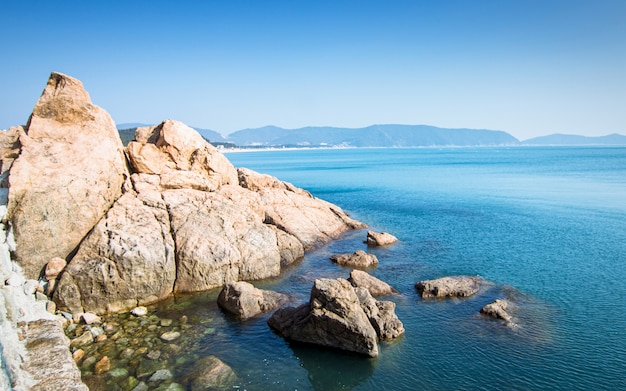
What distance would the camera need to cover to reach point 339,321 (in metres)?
18.4

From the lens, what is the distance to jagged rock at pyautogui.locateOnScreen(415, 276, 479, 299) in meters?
25.2

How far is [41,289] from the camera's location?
21.4 meters

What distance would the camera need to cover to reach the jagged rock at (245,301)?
73.0 feet

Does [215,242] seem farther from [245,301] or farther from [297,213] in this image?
[297,213]

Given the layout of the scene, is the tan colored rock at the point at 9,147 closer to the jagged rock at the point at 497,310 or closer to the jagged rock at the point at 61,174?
the jagged rock at the point at 61,174

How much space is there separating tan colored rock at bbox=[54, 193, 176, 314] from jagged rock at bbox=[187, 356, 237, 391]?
27.7 feet

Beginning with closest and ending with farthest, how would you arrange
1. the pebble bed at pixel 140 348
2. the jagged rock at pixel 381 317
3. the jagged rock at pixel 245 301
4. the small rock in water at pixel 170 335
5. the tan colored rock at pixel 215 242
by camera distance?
the pebble bed at pixel 140 348
the small rock in water at pixel 170 335
the jagged rock at pixel 381 317
the jagged rock at pixel 245 301
the tan colored rock at pixel 215 242

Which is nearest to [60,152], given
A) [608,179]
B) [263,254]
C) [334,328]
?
[263,254]

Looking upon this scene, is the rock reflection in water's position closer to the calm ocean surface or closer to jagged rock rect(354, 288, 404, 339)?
the calm ocean surface

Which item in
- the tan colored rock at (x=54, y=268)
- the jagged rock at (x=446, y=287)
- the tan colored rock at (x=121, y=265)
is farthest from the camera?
the jagged rock at (x=446, y=287)

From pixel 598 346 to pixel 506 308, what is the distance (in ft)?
15.7

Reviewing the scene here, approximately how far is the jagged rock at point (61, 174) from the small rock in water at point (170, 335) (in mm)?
9046

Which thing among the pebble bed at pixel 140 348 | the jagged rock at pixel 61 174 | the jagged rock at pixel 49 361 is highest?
the jagged rock at pixel 61 174

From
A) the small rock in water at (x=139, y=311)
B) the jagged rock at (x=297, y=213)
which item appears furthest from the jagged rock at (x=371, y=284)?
the small rock in water at (x=139, y=311)
